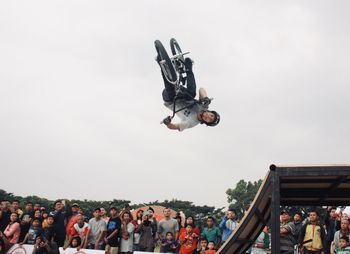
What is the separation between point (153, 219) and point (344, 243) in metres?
5.07

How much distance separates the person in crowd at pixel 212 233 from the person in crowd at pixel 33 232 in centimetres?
438

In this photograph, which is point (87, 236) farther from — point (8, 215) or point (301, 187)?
point (301, 187)

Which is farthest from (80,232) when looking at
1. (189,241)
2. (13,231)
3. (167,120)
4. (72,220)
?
(167,120)

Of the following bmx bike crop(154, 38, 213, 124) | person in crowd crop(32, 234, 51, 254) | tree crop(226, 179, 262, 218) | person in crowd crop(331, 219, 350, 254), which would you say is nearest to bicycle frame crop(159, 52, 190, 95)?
bmx bike crop(154, 38, 213, 124)

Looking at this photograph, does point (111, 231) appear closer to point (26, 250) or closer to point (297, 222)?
point (26, 250)

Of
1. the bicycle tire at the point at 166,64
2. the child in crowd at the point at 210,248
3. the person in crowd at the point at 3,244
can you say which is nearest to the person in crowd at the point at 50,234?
the person in crowd at the point at 3,244

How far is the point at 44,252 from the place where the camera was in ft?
35.1

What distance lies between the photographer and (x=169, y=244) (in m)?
10.6

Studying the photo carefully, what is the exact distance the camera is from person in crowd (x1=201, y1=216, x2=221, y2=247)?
10391 millimetres

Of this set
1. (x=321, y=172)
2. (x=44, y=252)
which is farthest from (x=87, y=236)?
(x=321, y=172)

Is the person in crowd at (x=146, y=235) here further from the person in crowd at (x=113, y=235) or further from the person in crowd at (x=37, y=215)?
the person in crowd at (x=37, y=215)

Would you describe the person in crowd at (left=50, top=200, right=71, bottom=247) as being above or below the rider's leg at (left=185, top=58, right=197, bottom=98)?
below

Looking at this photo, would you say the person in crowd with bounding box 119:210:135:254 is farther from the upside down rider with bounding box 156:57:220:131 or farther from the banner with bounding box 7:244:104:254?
the upside down rider with bounding box 156:57:220:131

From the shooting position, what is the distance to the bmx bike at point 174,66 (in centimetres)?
910
